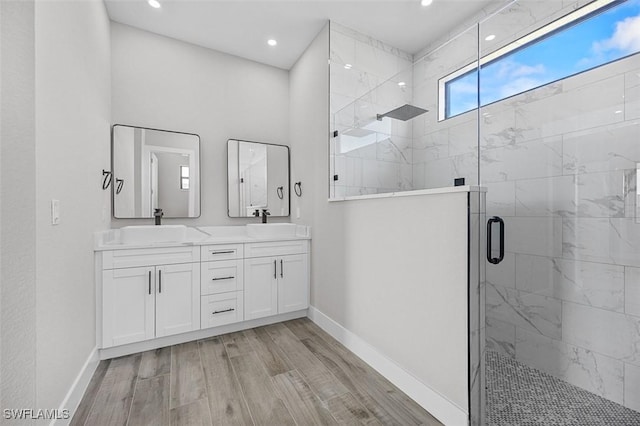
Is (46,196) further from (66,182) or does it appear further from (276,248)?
(276,248)

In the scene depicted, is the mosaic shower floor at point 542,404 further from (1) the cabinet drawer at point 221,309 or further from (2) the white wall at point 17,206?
(2) the white wall at point 17,206

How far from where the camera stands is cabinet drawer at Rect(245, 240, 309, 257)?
8.63 ft

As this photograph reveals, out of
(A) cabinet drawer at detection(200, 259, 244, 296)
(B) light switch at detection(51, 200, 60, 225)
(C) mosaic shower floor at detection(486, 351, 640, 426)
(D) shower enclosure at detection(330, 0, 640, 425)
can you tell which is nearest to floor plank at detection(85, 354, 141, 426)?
A: (A) cabinet drawer at detection(200, 259, 244, 296)

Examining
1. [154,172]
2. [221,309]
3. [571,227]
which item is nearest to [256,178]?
[154,172]

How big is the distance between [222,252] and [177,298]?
518 mm

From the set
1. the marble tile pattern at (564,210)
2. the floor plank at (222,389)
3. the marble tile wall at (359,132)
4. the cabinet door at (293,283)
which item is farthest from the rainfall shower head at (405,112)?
the floor plank at (222,389)

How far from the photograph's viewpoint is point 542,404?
5.11ft

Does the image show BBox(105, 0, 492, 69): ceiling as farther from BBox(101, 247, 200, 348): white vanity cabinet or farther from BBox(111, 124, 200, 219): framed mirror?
BBox(101, 247, 200, 348): white vanity cabinet

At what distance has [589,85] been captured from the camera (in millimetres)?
1638

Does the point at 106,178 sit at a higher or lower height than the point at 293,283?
higher

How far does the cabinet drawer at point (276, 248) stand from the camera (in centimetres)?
263

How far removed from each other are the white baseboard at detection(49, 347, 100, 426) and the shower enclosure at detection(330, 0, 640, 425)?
6.81ft

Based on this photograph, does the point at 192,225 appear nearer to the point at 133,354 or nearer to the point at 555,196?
the point at 133,354

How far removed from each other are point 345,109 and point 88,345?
2746mm
